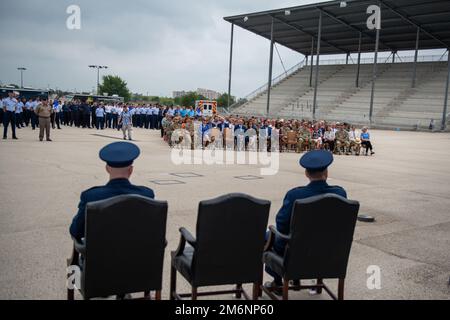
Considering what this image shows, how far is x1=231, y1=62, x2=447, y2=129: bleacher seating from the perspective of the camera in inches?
1609

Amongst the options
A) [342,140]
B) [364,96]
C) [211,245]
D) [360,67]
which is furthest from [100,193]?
[360,67]

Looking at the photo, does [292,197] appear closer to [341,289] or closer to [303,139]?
[341,289]

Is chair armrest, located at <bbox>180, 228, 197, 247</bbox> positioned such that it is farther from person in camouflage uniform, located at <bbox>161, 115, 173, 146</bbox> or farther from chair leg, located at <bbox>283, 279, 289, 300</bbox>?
person in camouflage uniform, located at <bbox>161, 115, 173, 146</bbox>

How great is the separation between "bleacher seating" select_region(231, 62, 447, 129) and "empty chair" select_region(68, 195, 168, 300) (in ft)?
126

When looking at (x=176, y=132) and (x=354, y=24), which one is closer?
(x=176, y=132)

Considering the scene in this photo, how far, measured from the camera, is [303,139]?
19.7m

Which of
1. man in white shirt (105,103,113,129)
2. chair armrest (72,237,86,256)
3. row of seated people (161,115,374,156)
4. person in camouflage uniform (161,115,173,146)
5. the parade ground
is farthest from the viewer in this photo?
man in white shirt (105,103,113,129)

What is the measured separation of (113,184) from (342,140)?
704 inches

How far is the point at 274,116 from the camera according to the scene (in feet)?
159

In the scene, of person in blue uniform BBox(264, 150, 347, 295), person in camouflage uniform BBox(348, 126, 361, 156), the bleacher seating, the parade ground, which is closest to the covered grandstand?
the bleacher seating

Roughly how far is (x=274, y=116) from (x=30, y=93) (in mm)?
25474
